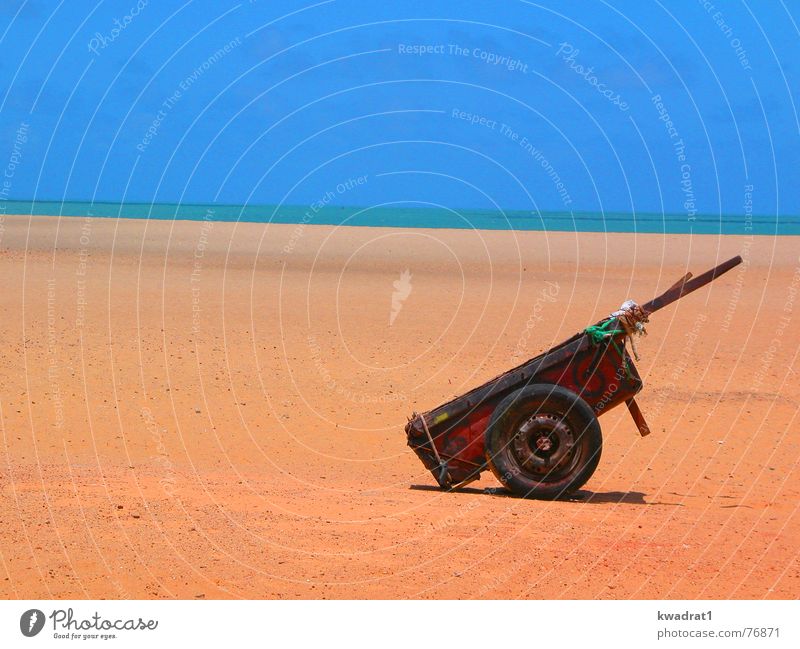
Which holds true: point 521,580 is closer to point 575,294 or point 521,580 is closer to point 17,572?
point 17,572

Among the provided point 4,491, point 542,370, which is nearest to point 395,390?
point 542,370

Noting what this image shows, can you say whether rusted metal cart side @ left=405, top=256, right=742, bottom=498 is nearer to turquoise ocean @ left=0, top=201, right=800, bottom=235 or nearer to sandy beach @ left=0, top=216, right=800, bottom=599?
sandy beach @ left=0, top=216, right=800, bottom=599

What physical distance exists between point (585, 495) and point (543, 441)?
1.08m

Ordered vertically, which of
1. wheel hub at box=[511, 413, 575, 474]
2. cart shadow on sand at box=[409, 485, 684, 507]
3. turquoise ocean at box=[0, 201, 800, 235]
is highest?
turquoise ocean at box=[0, 201, 800, 235]

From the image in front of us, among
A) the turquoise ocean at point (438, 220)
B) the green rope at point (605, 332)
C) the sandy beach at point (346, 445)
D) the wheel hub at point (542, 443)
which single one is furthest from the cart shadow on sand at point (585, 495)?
the turquoise ocean at point (438, 220)

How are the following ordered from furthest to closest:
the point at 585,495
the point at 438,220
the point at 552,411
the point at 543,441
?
1. the point at 438,220
2. the point at 585,495
3. the point at 543,441
4. the point at 552,411

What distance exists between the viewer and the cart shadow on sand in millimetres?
10789

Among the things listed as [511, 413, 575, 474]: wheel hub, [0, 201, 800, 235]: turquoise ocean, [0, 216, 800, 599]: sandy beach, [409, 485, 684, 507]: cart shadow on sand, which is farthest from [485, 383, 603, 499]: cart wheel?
[0, 201, 800, 235]: turquoise ocean

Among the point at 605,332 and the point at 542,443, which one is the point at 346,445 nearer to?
the point at 542,443

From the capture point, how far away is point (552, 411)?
10414mm

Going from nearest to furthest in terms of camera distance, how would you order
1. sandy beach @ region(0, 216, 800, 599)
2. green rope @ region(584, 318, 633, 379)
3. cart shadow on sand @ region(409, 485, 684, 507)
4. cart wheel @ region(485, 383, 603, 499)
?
1. sandy beach @ region(0, 216, 800, 599)
2. green rope @ region(584, 318, 633, 379)
3. cart wheel @ region(485, 383, 603, 499)
4. cart shadow on sand @ region(409, 485, 684, 507)

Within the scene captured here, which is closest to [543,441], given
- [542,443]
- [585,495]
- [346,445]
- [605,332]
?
[542,443]

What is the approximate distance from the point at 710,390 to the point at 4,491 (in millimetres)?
11794

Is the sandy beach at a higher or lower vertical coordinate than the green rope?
lower
